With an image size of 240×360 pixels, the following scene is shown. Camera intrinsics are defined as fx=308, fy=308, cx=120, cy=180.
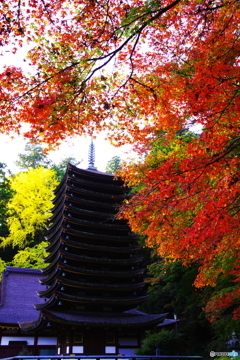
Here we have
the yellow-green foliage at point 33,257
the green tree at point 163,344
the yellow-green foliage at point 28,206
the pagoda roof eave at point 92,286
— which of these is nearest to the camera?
the green tree at point 163,344

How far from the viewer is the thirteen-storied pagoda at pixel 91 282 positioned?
48.4 feet

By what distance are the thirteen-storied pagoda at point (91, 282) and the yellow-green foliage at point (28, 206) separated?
19.2 feet

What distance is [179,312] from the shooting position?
1992 centimetres

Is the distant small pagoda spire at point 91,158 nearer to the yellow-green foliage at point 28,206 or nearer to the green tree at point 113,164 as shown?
the yellow-green foliage at point 28,206

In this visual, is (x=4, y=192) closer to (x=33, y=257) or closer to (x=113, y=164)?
(x=33, y=257)

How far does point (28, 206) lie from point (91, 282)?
11.5 m

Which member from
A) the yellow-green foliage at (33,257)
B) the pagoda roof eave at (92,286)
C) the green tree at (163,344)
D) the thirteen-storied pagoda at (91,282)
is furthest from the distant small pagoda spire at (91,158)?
the green tree at (163,344)

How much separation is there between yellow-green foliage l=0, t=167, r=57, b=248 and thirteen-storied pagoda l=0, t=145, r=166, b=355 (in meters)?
5.84

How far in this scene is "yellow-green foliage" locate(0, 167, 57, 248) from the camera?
24.8m

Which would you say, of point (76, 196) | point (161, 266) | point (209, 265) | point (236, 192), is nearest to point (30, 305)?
point (76, 196)

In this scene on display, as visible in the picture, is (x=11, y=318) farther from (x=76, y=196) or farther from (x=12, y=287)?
(x=76, y=196)

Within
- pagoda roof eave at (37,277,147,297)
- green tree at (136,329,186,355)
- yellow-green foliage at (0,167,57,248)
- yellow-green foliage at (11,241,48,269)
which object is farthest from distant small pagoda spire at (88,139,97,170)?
green tree at (136,329,186,355)

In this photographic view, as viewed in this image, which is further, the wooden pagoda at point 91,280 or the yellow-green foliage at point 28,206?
the yellow-green foliage at point 28,206

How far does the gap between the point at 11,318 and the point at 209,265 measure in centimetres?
1239
